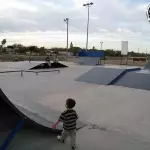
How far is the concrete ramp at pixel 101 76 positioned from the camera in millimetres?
10199

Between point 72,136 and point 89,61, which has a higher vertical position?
point 89,61

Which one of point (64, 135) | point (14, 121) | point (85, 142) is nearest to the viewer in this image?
point (64, 135)

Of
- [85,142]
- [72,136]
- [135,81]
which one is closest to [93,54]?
[135,81]

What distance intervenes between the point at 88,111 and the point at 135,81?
3855 millimetres

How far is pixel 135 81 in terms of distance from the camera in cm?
972

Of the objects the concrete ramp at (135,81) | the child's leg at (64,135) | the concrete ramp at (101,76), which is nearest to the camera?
the child's leg at (64,135)

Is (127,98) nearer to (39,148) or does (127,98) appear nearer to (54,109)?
(54,109)

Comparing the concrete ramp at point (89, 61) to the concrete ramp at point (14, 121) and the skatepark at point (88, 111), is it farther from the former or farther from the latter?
the concrete ramp at point (14, 121)

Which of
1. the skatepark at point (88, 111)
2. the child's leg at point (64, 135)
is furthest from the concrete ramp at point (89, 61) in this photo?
the child's leg at point (64, 135)

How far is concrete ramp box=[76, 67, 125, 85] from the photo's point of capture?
33.5 ft

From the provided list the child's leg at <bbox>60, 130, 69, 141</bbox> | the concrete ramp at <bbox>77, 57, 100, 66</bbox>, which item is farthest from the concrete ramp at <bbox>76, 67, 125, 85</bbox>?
the concrete ramp at <bbox>77, 57, 100, 66</bbox>

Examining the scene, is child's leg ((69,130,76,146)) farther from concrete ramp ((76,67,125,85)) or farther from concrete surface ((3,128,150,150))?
concrete ramp ((76,67,125,85))

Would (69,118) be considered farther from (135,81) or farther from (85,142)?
(135,81)

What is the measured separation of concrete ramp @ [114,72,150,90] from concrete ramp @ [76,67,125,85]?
1.20 feet
